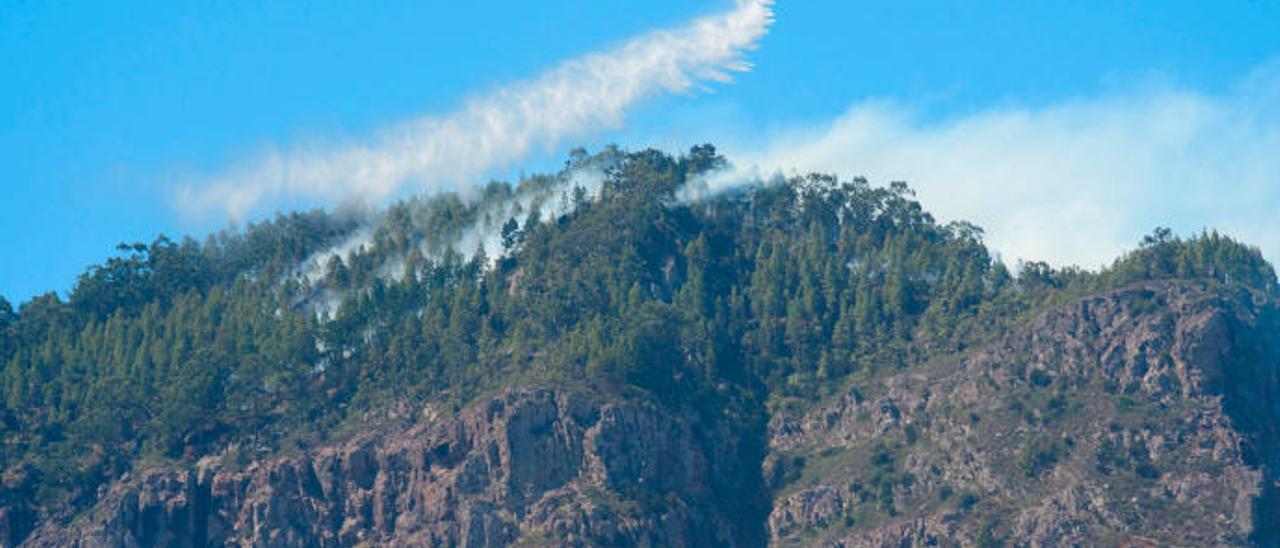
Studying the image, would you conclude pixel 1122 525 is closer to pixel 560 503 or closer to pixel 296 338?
pixel 560 503

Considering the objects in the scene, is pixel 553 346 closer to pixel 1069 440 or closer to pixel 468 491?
pixel 468 491

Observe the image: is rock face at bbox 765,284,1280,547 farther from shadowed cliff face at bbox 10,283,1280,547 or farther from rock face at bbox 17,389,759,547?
Result: rock face at bbox 17,389,759,547

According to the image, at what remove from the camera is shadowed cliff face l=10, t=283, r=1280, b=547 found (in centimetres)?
15475

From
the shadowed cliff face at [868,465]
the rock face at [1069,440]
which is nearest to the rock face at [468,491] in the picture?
the shadowed cliff face at [868,465]

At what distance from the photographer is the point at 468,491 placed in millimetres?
164750

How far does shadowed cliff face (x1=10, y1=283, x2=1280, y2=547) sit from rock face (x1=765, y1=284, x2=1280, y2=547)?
155mm

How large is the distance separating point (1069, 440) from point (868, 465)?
49.0 feet

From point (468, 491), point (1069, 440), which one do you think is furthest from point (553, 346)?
point (1069, 440)

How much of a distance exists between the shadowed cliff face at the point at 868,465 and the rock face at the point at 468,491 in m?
0.16

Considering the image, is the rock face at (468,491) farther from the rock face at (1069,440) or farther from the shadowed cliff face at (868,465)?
the rock face at (1069,440)

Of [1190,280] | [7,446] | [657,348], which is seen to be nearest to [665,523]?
[657,348]

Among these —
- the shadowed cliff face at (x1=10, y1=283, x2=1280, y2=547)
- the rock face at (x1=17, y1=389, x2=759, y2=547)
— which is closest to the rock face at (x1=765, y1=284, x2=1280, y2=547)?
the shadowed cliff face at (x1=10, y1=283, x2=1280, y2=547)

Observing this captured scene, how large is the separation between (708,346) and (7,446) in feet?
185

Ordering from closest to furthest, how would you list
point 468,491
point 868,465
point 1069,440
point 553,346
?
point 1069,440 → point 468,491 → point 868,465 → point 553,346
